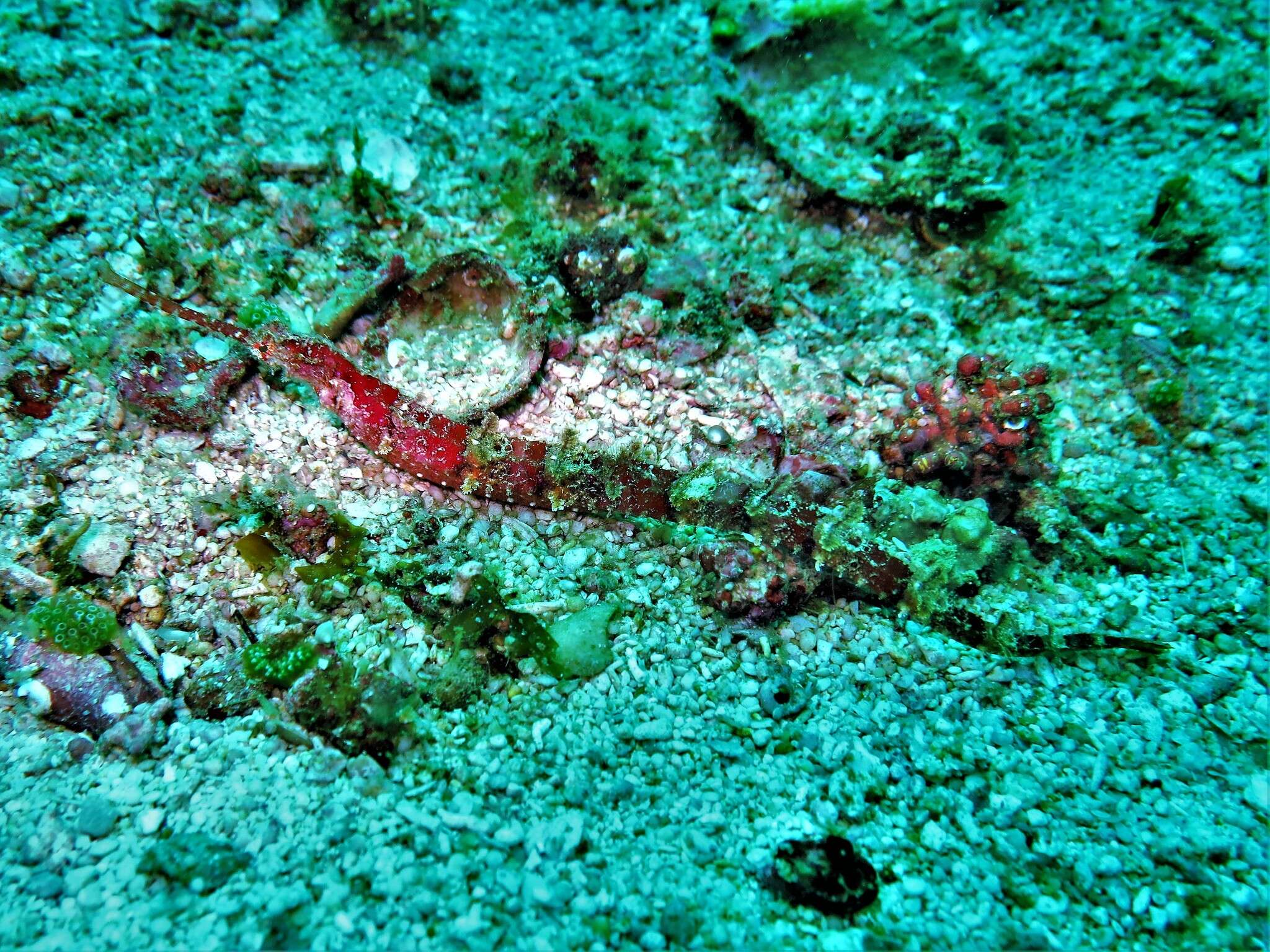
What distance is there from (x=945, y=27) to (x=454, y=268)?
4.22m

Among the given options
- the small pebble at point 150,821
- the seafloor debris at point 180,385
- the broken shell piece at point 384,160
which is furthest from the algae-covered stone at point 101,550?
the broken shell piece at point 384,160

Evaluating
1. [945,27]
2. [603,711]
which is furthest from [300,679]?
[945,27]

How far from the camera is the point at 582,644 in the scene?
2.71 m

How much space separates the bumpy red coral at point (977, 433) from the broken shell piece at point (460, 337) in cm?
207

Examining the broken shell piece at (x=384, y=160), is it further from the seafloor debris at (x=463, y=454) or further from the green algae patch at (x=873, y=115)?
the green algae patch at (x=873, y=115)

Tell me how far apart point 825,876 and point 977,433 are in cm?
227

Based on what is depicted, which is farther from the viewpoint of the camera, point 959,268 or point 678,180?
point 678,180

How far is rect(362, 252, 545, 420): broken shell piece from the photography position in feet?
11.1

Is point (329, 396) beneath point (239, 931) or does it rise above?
above

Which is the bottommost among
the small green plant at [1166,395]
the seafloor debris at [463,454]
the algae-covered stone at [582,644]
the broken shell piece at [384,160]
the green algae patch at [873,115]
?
the algae-covered stone at [582,644]

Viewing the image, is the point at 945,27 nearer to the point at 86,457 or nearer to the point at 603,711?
the point at 603,711

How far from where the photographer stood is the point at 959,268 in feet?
13.4

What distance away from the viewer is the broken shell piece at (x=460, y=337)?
340 centimetres

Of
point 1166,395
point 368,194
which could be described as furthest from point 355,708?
point 1166,395
